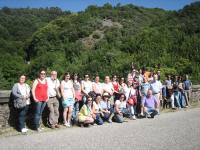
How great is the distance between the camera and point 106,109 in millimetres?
12531

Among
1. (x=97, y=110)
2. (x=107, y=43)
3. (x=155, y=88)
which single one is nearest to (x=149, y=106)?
(x=155, y=88)

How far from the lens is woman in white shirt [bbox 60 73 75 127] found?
36.6 feet

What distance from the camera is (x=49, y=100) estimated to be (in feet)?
35.6

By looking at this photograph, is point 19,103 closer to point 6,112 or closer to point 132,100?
point 6,112

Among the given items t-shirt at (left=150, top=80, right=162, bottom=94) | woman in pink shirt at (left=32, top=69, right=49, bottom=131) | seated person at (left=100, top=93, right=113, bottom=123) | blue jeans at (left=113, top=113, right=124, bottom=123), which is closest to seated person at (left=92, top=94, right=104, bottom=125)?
seated person at (left=100, top=93, right=113, bottom=123)

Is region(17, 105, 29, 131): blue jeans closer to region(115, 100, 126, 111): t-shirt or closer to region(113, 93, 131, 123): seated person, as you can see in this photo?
region(113, 93, 131, 123): seated person

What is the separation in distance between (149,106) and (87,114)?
11.3 feet

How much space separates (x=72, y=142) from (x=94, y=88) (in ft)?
14.4

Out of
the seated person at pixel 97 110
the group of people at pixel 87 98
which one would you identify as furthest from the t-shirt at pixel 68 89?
the seated person at pixel 97 110

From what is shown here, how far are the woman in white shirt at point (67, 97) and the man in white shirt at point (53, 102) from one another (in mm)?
225

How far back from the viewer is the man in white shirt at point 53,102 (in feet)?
35.5

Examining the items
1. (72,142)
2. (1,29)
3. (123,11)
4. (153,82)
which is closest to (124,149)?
(72,142)

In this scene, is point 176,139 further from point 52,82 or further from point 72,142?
point 52,82

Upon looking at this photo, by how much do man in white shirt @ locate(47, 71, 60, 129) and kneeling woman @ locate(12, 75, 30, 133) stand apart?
0.91 metres
